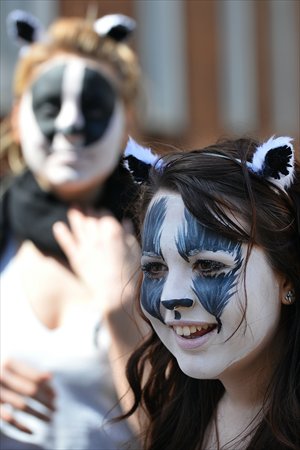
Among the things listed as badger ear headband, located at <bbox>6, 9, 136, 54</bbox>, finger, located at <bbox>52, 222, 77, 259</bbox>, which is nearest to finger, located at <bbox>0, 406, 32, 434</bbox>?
finger, located at <bbox>52, 222, 77, 259</bbox>

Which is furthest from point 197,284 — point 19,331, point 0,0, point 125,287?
point 0,0

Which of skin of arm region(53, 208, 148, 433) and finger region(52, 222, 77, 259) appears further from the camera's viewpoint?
finger region(52, 222, 77, 259)

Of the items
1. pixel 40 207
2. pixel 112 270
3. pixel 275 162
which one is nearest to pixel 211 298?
pixel 275 162

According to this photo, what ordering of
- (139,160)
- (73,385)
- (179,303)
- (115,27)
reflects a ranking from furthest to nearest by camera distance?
(115,27), (73,385), (139,160), (179,303)

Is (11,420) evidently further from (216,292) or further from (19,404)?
(216,292)

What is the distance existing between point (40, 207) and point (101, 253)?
0.23 m

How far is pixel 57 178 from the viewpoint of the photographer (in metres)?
2.44

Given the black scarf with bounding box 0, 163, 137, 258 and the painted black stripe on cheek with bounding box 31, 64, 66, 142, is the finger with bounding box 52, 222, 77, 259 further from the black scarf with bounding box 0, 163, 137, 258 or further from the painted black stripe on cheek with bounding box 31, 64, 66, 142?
the painted black stripe on cheek with bounding box 31, 64, 66, 142

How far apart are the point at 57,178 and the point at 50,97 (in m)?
0.23

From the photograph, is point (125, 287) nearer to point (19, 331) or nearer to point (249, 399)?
point (19, 331)

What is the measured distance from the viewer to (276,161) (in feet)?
5.26

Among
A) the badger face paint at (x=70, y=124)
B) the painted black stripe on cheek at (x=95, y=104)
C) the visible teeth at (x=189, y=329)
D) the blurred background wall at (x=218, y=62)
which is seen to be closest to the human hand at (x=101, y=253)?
the badger face paint at (x=70, y=124)

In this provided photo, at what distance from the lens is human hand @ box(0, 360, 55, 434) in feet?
7.57

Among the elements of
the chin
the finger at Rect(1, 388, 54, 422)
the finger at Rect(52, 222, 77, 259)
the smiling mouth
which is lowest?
the finger at Rect(1, 388, 54, 422)
